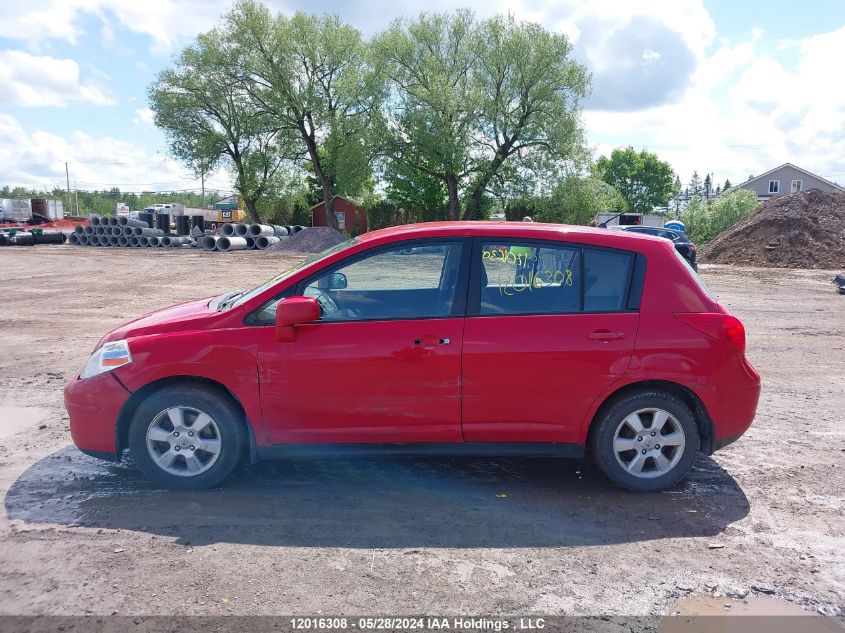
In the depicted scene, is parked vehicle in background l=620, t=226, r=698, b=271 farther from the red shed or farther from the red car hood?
Result: the red shed

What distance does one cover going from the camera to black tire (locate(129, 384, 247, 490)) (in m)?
4.32

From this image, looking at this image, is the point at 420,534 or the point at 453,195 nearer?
the point at 420,534

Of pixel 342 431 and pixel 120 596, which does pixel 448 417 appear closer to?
pixel 342 431

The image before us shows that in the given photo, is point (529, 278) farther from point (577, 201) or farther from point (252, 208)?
point (252, 208)

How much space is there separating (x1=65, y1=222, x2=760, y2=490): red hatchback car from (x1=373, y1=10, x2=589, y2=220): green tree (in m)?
37.5

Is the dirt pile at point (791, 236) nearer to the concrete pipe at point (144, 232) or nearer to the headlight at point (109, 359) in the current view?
the headlight at point (109, 359)

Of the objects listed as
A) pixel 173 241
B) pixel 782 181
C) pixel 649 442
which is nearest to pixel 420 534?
pixel 649 442

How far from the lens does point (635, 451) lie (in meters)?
4.46

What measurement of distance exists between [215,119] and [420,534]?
157 ft

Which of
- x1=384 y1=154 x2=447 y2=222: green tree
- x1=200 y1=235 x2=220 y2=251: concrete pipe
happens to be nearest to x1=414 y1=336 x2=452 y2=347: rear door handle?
x1=200 y1=235 x2=220 y2=251: concrete pipe

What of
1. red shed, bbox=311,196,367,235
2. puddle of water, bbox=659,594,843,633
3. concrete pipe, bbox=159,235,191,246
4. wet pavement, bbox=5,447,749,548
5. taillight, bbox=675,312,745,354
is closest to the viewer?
puddle of water, bbox=659,594,843,633

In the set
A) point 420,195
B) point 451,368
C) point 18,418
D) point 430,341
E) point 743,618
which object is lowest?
point 743,618

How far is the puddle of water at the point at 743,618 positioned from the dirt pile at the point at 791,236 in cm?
2767

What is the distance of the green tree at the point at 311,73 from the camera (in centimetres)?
4325
